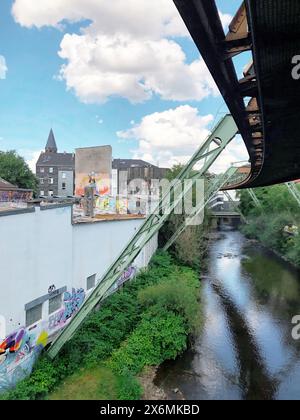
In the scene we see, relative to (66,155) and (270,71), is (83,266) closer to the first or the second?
(270,71)

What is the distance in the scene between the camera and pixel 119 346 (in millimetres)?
11297

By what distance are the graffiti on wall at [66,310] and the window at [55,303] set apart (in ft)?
0.61

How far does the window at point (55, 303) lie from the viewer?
33.2 feet

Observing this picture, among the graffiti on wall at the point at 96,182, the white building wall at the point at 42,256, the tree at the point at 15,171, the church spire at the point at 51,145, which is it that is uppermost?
the church spire at the point at 51,145

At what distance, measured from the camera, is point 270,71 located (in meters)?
3.98

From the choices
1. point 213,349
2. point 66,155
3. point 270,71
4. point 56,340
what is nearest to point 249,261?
point 213,349

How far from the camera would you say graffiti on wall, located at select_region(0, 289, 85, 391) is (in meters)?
8.07

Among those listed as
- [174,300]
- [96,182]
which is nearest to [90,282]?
[174,300]

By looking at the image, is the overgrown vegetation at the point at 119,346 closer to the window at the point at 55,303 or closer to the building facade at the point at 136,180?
the window at the point at 55,303

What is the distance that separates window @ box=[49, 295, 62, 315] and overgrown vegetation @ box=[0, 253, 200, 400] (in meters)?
1.15

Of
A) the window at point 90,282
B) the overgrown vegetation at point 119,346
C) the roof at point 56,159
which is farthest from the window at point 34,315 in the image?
the roof at point 56,159

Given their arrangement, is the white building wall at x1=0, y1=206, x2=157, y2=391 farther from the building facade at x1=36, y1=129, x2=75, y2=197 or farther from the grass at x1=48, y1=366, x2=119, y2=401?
the building facade at x1=36, y1=129, x2=75, y2=197

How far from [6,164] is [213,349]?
34563mm

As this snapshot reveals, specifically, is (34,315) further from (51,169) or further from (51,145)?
(51,145)
